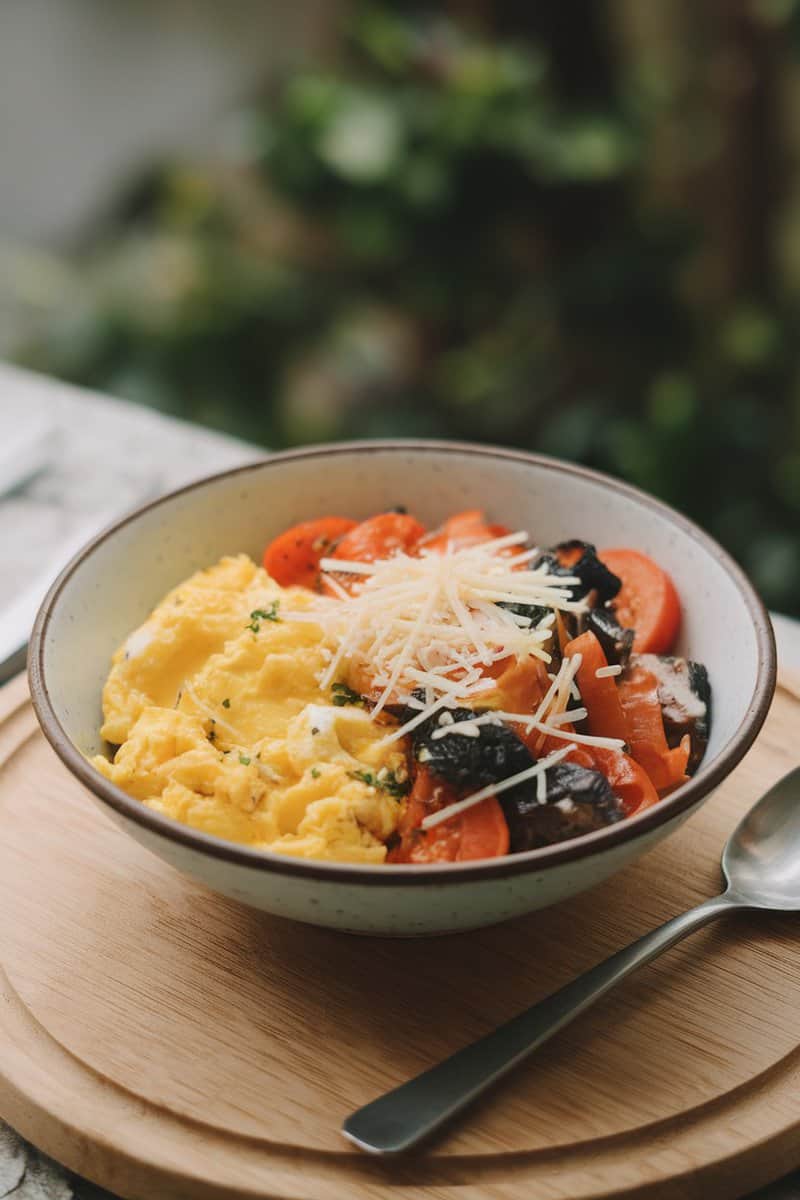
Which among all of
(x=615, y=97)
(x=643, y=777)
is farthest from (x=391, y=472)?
(x=615, y=97)

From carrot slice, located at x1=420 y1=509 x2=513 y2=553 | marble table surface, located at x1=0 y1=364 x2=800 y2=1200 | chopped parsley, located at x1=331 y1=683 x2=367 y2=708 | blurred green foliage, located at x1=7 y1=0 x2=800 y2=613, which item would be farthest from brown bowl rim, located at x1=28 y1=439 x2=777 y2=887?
blurred green foliage, located at x1=7 y1=0 x2=800 y2=613

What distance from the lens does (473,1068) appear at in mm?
1733

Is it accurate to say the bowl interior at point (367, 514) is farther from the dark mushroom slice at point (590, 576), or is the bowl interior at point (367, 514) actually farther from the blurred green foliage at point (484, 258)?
the blurred green foliage at point (484, 258)

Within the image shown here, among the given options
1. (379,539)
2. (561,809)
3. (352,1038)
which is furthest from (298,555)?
(352,1038)

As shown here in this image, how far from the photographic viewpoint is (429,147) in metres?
5.69

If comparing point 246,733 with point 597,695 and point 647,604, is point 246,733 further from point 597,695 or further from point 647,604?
point 647,604

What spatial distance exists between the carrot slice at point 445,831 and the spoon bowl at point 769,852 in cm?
50

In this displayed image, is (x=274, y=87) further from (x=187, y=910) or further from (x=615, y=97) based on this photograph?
(x=187, y=910)

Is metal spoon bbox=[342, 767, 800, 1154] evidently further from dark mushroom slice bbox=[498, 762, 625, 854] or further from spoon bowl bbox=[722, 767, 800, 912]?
dark mushroom slice bbox=[498, 762, 625, 854]

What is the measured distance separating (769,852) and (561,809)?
53 cm

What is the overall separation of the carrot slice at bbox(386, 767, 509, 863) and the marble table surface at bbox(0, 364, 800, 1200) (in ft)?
4.06

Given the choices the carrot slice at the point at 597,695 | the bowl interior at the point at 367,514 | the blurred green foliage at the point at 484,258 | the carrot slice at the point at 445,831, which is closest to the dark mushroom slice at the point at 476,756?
the carrot slice at the point at 445,831

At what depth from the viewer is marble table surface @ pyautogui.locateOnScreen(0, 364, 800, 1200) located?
332 centimetres

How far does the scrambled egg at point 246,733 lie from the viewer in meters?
1.95
